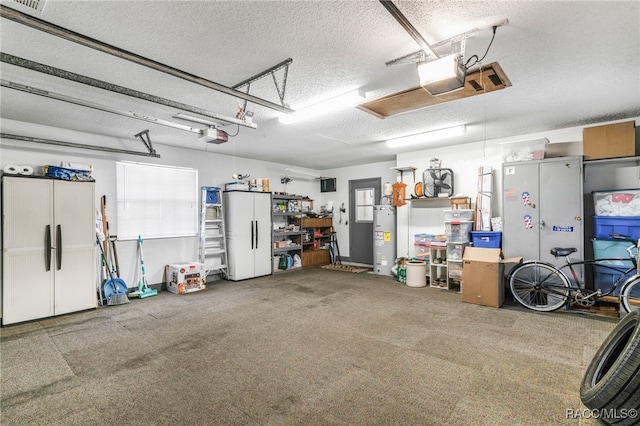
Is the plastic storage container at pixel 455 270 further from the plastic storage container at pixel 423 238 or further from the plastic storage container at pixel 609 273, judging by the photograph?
the plastic storage container at pixel 609 273

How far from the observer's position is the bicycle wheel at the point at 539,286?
4176 millimetres

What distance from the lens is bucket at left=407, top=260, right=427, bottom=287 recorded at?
5.77 metres

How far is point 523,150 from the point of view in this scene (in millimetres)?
4898

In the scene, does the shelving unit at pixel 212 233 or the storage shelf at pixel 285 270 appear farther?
the storage shelf at pixel 285 270

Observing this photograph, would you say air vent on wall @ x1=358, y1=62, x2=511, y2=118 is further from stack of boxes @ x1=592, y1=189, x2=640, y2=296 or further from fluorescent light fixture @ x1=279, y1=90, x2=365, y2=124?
stack of boxes @ x1=592, y1=189, x2=640, y2=296

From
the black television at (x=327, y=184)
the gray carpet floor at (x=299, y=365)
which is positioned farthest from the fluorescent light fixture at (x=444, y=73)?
the black television at (x=327, y=184)

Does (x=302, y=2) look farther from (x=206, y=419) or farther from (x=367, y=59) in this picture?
(x=206, y=419)

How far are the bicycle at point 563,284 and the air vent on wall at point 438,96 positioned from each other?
9.21 ft

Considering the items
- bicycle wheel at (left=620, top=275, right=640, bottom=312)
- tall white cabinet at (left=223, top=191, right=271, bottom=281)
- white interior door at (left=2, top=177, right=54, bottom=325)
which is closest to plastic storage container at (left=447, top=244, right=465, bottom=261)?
bicycle wheel at (left=620, top=275, right=640, bottom=312)

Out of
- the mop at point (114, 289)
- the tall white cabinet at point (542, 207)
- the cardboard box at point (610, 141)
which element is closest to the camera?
the cardboard box at point (610, 141)

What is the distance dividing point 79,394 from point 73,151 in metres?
4.02

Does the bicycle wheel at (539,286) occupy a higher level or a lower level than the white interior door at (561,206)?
lower

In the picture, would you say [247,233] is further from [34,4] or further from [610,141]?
[610,141]

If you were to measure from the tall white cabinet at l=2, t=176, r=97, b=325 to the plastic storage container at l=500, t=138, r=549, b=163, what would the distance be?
6.63m
